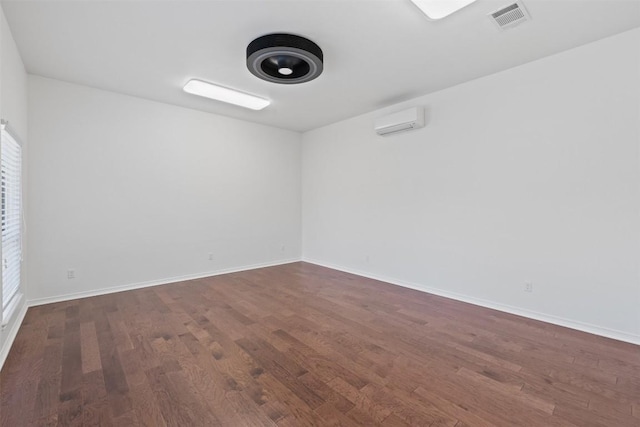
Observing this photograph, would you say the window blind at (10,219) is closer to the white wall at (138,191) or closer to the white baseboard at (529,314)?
the white wall at (138,191)

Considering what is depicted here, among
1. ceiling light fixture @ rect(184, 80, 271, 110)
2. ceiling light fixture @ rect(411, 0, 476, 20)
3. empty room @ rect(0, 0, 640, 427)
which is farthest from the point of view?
ceiling light fixture @ rect(184, 80, 271, 110)

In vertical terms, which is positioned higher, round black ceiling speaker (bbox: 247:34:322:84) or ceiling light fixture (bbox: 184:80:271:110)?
ceiling light fixture (bbox: 184:80:271:110)

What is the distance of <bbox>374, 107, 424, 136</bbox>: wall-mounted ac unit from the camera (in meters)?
3.95

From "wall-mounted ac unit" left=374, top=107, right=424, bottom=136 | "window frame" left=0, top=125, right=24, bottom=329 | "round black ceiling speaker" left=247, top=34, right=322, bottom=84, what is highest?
"round black ceiling speaker" left=247, top=34, right=322, bottom=84

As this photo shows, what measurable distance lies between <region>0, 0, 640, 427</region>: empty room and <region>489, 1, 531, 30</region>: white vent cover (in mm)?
19

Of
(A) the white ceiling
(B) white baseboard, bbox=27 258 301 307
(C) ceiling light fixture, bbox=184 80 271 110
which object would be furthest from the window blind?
(C) ceiling light fixture, bbox=184 80 271 110

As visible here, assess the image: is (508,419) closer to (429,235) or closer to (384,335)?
(384,335)

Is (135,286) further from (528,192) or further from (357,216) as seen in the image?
(528,192)

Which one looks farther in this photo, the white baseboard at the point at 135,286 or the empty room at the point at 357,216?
the white baseboard at the point at 135,286

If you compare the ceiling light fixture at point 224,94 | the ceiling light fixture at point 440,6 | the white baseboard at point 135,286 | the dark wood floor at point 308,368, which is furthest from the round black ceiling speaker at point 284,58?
the white baseboard at point 135,286

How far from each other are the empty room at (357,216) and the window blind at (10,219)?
46 millimetres

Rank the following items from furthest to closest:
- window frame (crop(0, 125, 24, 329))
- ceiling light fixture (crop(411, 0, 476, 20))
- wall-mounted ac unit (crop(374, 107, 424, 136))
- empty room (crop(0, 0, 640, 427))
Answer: wall-mounted ac unit (crop(374, 107, 424, 136))
window frame (crop(0, 125, 24, 329))
ceiling light fixture (crop(411, 0, 476, 20))
empty room (crop(0, 0, 640, 427))

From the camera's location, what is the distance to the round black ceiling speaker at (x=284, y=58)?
8.24 feet

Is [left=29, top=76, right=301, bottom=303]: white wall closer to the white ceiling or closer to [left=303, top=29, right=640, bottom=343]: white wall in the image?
the white ceiling
